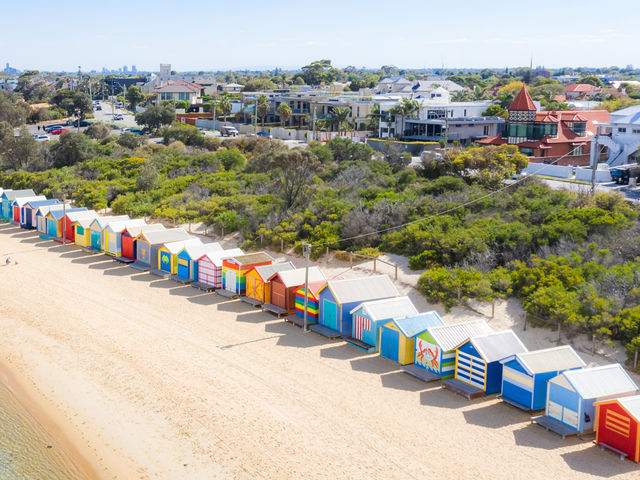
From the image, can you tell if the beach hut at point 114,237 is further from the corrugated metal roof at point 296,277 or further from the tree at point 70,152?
the tree at point 70,152

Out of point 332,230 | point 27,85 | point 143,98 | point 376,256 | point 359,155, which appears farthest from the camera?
point 27,85

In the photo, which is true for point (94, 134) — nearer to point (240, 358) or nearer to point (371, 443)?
point (240, 358)

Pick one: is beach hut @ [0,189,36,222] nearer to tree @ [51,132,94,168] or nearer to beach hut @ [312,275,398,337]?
tree @ [51,132,94,168]

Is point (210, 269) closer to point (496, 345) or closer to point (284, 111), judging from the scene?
point (496, 345)

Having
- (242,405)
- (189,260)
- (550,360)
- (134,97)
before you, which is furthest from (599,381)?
(134,97)

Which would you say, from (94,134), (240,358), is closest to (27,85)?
(94,134)

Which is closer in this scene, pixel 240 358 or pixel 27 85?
pixel 240 358
